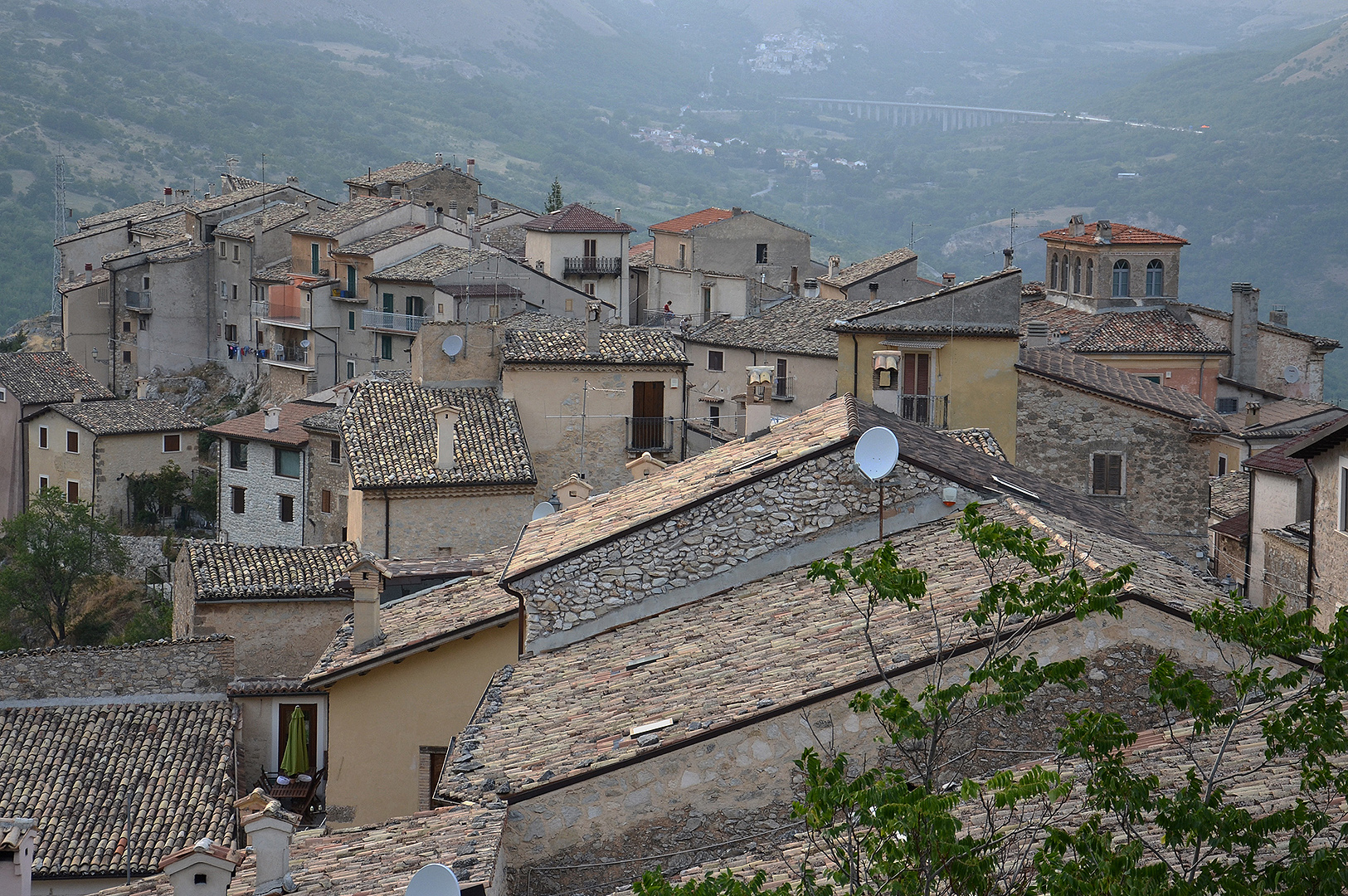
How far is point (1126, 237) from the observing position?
54.6m

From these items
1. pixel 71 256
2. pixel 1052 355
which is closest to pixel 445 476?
pixel 1052 355

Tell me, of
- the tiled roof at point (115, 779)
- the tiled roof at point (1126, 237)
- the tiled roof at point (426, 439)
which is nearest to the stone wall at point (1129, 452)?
the tiled roof at point (426, 439)

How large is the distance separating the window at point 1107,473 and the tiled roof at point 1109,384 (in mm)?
1006

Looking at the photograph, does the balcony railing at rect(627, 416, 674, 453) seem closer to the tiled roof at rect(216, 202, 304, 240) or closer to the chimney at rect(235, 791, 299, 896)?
the chimney at rect(235, 791, 299, 896)

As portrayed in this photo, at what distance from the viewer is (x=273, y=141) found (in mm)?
164125

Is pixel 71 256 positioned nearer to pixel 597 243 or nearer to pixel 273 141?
pixel 597 243

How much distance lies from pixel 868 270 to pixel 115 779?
48.3 meters

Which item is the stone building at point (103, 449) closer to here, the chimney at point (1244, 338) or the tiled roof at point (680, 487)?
the chimney at point (1244, 338)

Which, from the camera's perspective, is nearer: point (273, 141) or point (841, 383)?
point (841, 383)

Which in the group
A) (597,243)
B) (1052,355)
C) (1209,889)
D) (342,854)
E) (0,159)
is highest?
(0,159)

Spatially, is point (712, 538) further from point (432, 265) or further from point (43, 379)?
point (43, 379)

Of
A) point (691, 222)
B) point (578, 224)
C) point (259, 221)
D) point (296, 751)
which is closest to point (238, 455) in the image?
point (578, 224)

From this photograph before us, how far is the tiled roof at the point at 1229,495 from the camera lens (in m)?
29.4

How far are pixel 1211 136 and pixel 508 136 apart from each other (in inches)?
3572
